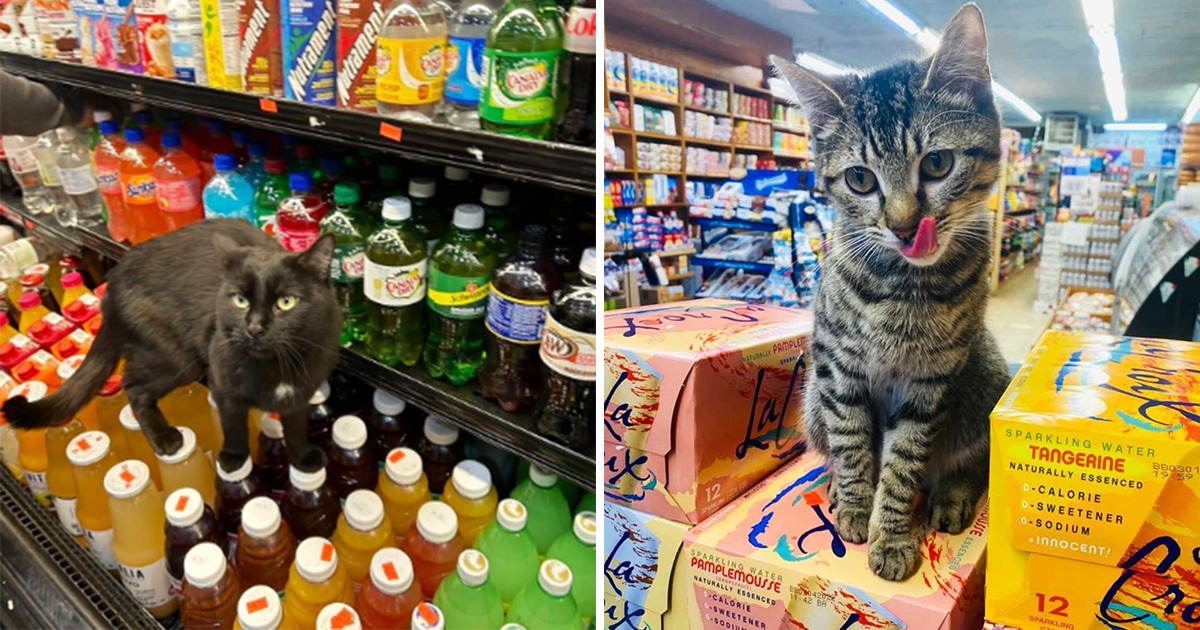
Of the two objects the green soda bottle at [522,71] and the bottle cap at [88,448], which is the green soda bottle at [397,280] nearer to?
the green soda bottle at [522,71]

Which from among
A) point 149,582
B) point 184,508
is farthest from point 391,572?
point 149,582

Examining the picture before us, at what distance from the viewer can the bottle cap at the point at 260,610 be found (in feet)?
4.37

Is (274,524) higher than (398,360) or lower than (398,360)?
lower

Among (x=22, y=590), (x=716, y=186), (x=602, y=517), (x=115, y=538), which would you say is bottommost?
(x=22, y=590)

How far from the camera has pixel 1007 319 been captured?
99 cm

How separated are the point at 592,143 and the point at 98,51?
174 cm

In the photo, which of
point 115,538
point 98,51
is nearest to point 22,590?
point 115,538

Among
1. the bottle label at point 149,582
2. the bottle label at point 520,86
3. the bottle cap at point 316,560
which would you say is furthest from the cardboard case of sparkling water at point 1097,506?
the bottle label at point 149,582

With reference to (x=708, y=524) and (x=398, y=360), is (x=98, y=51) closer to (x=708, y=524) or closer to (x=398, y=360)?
(x=398, y=360)

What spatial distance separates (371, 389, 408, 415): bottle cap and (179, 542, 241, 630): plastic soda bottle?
45 centimetres

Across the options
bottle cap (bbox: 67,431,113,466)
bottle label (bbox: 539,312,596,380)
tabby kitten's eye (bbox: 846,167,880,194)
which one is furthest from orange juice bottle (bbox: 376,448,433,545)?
tabby kitten's eye (bbox: 846,167,880,194)

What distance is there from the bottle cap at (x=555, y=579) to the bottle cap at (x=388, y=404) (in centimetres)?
59

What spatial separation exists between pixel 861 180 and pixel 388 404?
1286 millimetres

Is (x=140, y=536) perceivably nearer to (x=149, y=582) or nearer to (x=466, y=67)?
(x=149, y=582)
